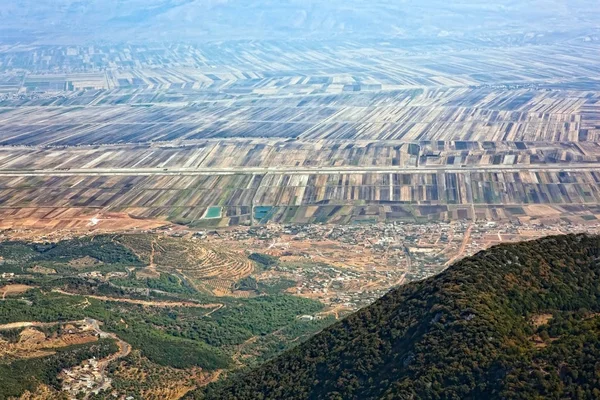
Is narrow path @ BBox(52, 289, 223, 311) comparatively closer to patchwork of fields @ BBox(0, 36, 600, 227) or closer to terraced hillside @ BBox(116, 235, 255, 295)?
terraced hillside @ BBox(116, 235, 255, 295)

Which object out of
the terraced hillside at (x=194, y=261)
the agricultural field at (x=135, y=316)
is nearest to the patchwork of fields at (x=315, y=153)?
the terraced hillside at (x=194, y=261)

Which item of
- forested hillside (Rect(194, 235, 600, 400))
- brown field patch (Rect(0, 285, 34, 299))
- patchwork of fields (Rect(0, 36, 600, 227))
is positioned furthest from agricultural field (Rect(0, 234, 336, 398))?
patchwork of fields (Rect(0, 36, 600, 227))

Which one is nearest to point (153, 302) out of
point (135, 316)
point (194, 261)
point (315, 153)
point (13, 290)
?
point (135, 316)

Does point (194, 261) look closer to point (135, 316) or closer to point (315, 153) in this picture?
point (135, 316)

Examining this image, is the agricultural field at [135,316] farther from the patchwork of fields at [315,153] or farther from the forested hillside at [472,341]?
the patchwork of fields at [315,153]

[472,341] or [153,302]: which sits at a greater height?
[472,341]

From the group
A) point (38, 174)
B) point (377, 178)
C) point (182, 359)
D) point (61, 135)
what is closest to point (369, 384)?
point (182, 359)

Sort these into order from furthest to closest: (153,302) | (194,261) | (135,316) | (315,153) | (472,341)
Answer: (315,153)
(194,261)
(153,302)
(135,316)
(472,341)

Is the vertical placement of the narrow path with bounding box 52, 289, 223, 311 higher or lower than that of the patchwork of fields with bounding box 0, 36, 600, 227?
higher

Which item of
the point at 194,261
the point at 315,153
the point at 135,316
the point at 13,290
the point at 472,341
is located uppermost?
the point at 472,341

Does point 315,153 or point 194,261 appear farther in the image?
point 315,153
